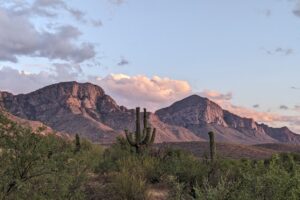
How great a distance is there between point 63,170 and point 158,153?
15.2m

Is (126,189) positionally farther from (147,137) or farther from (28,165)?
(147,137)

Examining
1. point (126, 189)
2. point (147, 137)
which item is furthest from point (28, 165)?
point (147, 137)

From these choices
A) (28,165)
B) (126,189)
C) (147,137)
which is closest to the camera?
(28,165)

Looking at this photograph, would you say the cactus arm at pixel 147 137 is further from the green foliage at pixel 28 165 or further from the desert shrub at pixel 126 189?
the green foliage at pixel 28 165

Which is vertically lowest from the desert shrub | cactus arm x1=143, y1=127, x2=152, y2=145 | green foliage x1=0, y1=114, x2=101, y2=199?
the desert shrub

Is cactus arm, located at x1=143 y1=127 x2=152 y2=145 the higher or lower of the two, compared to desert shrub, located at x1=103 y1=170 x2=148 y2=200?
higher

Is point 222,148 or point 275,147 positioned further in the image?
point 275,147

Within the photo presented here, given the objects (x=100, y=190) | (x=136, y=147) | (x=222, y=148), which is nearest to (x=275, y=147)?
(x=222, y=148)

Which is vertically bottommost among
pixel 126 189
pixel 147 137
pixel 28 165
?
pixel 126 189

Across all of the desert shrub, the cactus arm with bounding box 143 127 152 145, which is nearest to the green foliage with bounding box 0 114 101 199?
the desert shrub

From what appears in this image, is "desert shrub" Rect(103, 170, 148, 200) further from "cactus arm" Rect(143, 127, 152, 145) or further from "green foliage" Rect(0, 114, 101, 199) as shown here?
"cactus arm" Rect(143, 127, 152, 145)

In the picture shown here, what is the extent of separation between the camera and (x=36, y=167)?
1162 centimetres

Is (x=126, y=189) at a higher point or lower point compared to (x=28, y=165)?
lower

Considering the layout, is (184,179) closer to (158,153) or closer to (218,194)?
(158,153)
